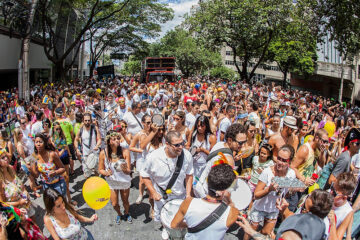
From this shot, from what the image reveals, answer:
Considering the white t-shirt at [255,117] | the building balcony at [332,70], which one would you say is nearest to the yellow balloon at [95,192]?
the white t-shirt at [255,117]

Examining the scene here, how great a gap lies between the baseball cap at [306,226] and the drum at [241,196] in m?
0.81

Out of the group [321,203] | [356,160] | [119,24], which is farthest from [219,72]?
[321,203]

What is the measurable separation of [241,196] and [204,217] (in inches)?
39.6

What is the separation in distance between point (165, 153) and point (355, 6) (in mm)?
14666

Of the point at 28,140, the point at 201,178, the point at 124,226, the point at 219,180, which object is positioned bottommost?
the point at 124,226

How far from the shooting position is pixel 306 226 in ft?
8.26

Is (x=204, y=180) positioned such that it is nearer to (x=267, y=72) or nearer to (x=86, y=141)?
(x=86, y=141)

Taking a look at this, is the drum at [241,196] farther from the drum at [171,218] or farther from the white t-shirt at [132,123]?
the white t-shirt at [132,123]

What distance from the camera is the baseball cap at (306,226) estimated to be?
248 cm

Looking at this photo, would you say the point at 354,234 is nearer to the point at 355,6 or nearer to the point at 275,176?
the point at 275,176

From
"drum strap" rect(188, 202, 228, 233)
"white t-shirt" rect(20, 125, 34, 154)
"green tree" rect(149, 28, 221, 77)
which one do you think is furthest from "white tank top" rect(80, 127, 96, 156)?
"green tree" rect(149, 28, 221, 77)

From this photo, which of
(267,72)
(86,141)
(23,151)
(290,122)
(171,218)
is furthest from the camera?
(267,72)

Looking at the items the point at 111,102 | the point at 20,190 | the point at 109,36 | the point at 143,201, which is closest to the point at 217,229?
the point at 20,190

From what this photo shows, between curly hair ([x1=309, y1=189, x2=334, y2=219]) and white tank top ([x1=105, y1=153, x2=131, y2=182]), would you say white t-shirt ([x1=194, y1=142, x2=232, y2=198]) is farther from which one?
curly hair ([x1=309, y1=189, x2=334, y2=219])
